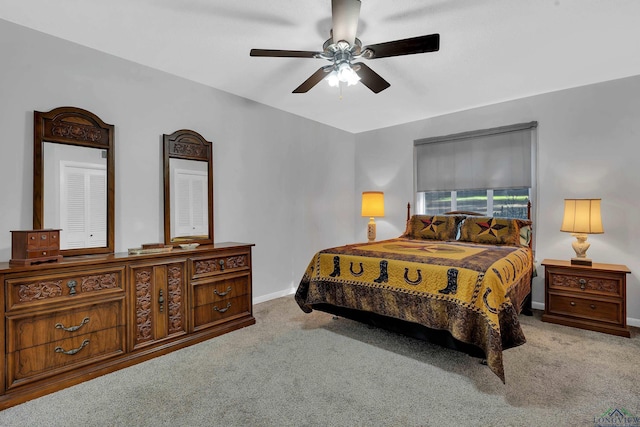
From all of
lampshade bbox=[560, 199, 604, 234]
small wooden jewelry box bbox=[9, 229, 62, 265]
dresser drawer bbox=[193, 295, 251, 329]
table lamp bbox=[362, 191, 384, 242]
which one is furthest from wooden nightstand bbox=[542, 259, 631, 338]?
small wooden jewelry box bbox=[9, 229, 62, 265]

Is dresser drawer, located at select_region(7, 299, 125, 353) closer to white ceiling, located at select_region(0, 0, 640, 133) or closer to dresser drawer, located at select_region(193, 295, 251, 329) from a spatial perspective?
dresser drawer, located at select_region(193, 295, 251, 329)

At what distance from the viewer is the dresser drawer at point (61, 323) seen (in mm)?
1920

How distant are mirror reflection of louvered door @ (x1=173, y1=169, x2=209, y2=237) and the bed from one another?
124 cm

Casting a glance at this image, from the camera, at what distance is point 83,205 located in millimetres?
2512

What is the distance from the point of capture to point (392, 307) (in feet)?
8.32

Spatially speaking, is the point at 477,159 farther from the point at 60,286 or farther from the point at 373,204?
the point at 60,286

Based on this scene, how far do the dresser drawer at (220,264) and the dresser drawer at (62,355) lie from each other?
0.70m

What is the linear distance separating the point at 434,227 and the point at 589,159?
5.73 feet

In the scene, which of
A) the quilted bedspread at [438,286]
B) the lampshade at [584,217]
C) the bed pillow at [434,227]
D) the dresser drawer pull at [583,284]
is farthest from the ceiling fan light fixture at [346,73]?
the dresser drawer pull at [583,284]

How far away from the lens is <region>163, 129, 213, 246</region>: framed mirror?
302 cm

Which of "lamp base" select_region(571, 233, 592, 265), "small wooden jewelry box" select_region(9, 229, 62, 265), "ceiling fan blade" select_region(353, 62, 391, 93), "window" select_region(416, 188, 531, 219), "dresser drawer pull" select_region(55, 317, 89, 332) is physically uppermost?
→ "ceiling fan blade" select_region(353, 62, 391, 93)

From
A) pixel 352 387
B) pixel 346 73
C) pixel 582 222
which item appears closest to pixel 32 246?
pixel 352 387

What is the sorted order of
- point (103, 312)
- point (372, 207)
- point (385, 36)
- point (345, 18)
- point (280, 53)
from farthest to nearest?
point (372, 207)
point (385, 36)
point (103, 312)
point (280, 53)
point (345, 18)

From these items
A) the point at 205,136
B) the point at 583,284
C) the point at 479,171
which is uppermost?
the point at 205,136
